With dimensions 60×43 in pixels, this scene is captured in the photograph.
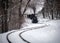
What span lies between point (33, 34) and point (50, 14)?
0.39 m

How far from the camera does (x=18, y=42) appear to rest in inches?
67.5

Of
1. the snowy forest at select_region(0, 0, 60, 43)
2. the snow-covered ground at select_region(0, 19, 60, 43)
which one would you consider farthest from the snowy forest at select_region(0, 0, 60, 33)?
the snow-covered ground at select_region(0, 19, 60, 43)

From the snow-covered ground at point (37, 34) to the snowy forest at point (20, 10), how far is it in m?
0.11

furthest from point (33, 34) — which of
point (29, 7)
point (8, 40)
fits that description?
point (29, 7)

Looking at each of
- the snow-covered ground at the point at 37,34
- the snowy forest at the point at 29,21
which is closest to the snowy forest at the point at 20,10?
the snowy forest at the point at 29,21

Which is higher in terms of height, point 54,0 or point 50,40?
point 54,0

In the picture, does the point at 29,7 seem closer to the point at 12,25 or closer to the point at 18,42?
the point at 12,25

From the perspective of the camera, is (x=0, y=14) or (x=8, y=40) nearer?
(x=8, y=40)

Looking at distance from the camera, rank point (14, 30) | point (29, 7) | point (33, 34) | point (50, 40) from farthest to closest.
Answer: point (29, 7) < point (14, 30) < point (33, 34) < point (50, 40)

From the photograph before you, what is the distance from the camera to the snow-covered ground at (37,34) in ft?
5.60

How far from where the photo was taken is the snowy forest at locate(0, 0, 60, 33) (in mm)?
1933

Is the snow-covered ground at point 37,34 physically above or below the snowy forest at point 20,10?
below

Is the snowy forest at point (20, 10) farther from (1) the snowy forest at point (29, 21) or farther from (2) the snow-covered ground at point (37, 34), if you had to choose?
(2) the snow-covered ground at point (37, 34)

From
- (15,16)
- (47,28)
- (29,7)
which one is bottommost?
(47,28)
